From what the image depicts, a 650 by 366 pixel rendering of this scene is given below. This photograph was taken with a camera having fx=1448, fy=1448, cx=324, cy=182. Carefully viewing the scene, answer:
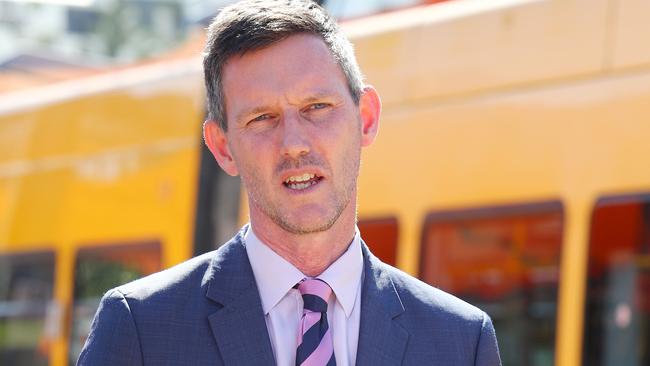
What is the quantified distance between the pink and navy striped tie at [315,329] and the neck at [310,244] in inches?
1.4

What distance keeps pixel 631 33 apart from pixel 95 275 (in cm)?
463

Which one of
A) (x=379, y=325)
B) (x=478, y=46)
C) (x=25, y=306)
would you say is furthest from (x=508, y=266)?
(x=25, y=306)

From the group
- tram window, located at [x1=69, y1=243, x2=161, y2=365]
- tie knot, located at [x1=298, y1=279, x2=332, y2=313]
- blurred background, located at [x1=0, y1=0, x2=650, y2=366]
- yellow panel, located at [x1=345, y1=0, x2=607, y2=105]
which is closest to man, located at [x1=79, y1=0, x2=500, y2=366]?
tie knot, located at [x1=298, y1=279, x2=332, y2=313]

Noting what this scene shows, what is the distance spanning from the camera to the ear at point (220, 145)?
8.84 ft

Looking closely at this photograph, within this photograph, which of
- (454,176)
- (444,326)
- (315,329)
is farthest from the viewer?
(454,176)

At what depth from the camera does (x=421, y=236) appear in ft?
22.9

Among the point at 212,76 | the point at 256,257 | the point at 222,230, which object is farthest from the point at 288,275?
the point at 222,230

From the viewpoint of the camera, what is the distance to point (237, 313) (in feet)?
8.29

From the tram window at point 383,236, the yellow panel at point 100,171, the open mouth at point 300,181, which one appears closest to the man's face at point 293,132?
the open mouth at point 300,181

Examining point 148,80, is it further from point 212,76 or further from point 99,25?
point 99,25

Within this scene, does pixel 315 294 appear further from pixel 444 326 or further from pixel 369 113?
pixel 369 113

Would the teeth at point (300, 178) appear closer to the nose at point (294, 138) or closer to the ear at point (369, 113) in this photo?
the nose at point (294, 138)

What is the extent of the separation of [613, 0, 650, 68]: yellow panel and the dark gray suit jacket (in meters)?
3.46

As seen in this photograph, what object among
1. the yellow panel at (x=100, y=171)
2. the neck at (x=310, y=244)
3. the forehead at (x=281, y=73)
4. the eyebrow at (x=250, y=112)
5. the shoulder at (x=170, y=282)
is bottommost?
the shoulder at (x=170, y=282)
